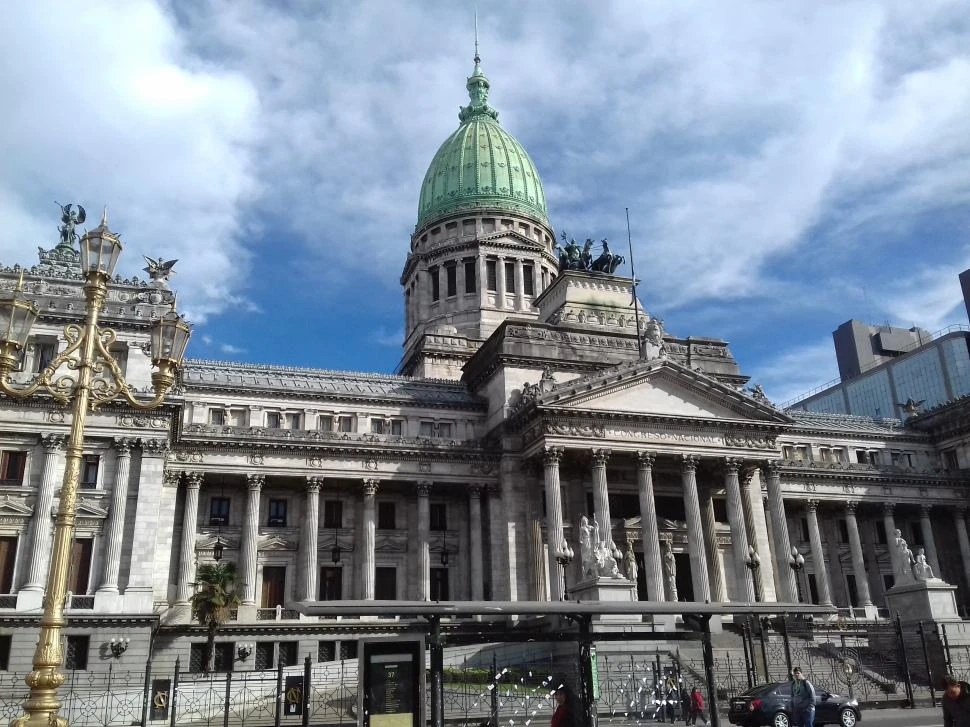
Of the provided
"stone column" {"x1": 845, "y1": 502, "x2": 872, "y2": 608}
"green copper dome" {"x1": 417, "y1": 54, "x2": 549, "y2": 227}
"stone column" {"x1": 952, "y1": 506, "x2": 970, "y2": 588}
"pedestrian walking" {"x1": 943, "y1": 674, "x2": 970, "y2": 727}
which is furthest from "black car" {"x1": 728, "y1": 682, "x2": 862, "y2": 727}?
"green copper dome" {"x1": 417, "y1": 54, "x2": 549, "y2": 227}

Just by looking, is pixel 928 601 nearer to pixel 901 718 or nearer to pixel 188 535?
pixel 901 718

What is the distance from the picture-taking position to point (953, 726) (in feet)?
54.9

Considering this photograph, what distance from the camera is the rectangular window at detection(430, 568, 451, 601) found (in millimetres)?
57781

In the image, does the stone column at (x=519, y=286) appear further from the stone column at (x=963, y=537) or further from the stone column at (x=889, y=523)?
the stone column at (x=963, y=537)

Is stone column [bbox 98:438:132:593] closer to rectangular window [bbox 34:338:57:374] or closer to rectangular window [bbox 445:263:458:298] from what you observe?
rectangular window [bbox 34:338:57:374]

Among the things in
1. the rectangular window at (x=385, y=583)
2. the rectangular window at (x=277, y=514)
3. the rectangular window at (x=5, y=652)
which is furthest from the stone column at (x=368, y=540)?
the rectangular window at (x=5, y=652)

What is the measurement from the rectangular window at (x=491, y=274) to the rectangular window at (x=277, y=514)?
3776cm

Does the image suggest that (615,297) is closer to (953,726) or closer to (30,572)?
(30,572)

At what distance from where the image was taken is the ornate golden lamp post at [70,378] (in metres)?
16.5

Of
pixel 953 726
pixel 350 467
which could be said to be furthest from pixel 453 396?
pixel 953 726

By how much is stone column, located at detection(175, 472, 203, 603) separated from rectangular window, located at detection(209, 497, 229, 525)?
4.30 ft

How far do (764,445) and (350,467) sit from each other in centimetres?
2748

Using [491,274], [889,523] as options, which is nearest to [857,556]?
[889,523]

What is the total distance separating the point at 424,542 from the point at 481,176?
47708mm
